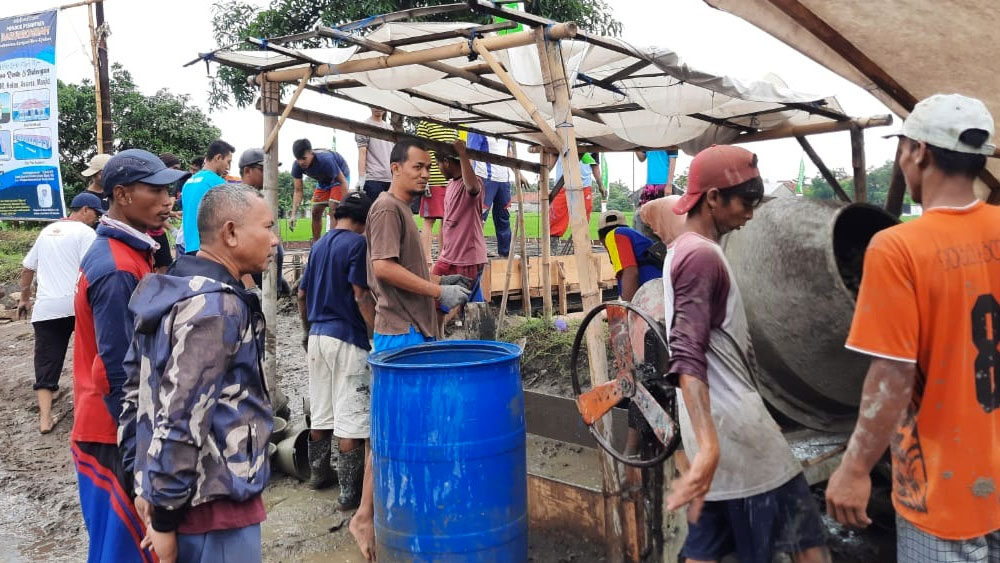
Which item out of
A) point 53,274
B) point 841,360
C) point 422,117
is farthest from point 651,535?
point 53,274

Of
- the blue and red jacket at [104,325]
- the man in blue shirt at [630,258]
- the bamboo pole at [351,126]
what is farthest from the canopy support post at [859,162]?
the blue and red jacket at [104,325]

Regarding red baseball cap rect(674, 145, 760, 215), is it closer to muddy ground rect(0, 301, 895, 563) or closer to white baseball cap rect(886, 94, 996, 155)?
white baseball cap rect(886, 94, 996, 155)

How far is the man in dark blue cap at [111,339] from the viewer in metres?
2.49

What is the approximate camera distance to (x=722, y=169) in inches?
85.6

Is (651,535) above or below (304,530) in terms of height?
above

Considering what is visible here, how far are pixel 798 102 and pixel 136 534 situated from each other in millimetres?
4821

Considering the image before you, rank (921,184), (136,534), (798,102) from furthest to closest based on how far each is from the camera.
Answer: (798,102) → (136,534) → (921,184)

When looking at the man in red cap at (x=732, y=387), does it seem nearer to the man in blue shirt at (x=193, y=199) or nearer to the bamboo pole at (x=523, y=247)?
the man in blue shirt at (x=193, y=199)

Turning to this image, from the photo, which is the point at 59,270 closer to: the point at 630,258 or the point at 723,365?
the point at 630,258

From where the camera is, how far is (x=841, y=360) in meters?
2.83

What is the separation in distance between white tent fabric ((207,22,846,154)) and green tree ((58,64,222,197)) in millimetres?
18245

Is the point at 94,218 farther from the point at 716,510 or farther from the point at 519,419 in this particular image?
the point at 716,510

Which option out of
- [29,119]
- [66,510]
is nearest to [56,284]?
[66,510]

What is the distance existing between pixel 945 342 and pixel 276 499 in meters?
4.02
